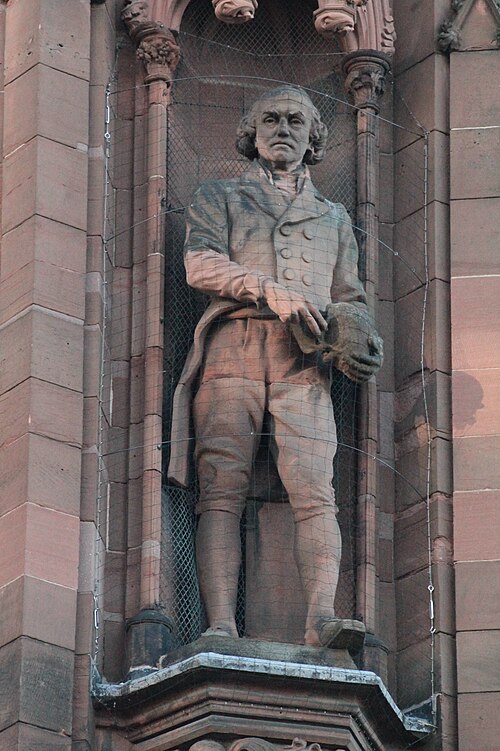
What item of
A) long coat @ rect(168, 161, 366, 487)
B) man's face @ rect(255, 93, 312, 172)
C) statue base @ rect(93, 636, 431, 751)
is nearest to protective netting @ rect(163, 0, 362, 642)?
long coat @ rect(168, 161, 366, 487)

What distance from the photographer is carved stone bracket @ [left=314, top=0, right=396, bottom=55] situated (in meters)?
14.9

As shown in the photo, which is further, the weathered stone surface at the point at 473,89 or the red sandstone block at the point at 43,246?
the weathered stone surface at the point at 473,89

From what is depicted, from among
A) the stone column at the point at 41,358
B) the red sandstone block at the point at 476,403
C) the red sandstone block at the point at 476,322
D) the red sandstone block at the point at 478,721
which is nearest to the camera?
the stone column at the point at 41,358

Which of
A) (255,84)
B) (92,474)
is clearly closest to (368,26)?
(255,84)

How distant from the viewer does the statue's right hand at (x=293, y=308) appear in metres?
13.7

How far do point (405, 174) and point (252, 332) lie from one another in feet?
4.43

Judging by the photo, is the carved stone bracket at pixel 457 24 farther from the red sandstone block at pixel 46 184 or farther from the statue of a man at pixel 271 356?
→ the red sandstone block at pixel 46 184

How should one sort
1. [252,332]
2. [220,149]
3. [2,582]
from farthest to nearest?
[220,149] < [252,332] < [2,582]

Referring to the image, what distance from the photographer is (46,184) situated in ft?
45.8

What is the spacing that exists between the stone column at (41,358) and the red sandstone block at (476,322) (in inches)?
68.6

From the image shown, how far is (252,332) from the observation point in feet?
46.0

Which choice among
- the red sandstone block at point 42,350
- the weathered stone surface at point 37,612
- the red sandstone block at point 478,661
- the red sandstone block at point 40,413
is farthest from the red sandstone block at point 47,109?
the red sandstone block at point 478,661

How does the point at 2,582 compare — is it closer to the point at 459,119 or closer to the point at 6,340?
the point at 6,340

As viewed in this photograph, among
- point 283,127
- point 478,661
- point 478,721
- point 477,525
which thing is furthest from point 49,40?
point 478,721
